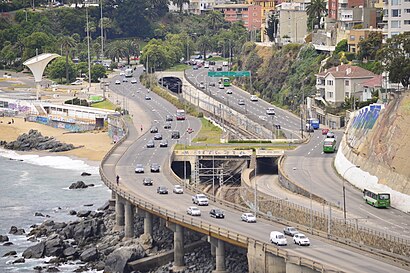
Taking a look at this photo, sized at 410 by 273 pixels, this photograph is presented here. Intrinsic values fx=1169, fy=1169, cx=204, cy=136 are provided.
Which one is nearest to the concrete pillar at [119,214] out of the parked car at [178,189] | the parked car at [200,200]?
the parked car at [178,189]

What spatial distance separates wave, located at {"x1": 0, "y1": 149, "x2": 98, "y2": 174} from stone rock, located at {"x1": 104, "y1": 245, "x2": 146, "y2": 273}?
50091 millimetres

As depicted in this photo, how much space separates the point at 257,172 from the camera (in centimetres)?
11094

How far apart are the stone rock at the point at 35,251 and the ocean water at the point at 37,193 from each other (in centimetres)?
68

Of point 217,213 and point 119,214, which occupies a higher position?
point 217,213

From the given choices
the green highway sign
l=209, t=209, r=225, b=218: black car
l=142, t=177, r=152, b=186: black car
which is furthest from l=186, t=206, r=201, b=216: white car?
the green highway sign

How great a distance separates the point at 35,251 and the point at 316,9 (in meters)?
94.6

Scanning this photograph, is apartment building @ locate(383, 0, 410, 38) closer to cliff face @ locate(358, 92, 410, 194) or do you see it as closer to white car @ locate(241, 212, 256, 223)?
cliff face @ locate(358, 92, 410, 194)

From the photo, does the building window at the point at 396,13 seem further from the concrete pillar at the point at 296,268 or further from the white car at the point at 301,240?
the concrete pillar at the point at 296,268

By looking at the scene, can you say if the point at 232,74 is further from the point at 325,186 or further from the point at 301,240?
the point at 301,240

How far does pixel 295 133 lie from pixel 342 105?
842 cm

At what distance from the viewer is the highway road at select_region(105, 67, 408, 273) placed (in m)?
66.4

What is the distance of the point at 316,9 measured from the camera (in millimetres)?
174625

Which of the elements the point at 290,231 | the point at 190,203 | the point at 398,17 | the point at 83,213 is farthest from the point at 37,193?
the point at 290,231

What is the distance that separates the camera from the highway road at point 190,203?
6638 cm
